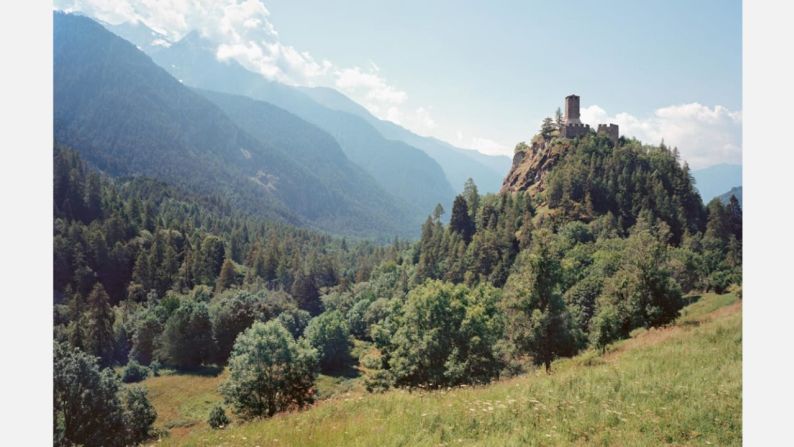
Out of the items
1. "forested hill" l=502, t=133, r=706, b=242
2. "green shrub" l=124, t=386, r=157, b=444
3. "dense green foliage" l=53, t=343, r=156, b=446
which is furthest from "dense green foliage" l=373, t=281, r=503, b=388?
"forested hill" l=502, t=133, r=706, b=242

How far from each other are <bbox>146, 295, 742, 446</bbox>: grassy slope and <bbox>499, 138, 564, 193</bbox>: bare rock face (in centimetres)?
10617

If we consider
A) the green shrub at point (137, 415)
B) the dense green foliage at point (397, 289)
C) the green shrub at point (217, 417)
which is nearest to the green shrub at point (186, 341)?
the dense green foliage at point (397, 289)

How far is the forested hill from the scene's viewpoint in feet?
296

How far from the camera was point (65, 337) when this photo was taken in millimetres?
70812

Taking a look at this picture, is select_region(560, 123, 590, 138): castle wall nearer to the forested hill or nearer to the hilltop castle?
the hilltop castle

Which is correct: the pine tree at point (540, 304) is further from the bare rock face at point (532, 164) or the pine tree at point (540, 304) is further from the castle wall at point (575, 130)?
the castle wall at point (575, 130)

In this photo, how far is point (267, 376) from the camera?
98.9ft

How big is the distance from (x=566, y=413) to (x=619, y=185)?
9964 cm

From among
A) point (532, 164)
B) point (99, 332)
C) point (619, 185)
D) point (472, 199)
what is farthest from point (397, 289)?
point (99, 332)

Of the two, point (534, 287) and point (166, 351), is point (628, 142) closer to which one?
point (534, 287)

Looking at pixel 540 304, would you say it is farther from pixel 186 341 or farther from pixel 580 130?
pixel 580 130

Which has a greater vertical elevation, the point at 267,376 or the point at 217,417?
the point at 267,376
